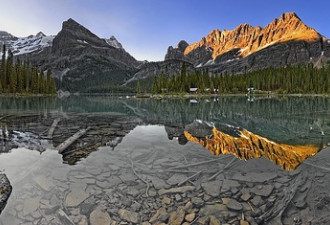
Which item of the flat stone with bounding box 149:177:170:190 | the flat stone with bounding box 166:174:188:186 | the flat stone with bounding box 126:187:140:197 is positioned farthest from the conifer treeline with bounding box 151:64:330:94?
the flat stone with bounding box 126:187:140:197

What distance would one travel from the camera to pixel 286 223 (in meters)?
→ 7.19

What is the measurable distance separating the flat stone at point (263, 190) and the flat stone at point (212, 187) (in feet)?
4.35

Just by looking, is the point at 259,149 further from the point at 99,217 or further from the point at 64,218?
the point at 64,218

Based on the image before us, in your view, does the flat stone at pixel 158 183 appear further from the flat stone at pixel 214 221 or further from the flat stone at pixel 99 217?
the flat stone at pixel 214 221

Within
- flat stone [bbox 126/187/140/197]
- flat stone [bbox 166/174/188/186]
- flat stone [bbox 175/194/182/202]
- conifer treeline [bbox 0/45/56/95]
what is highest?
conifer treeline [bbox 0/45/56/95]

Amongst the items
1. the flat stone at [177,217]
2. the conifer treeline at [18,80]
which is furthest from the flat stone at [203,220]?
the conifer treeline at [18,80]

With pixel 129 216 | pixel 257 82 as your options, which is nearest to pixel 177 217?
pixel 129 216

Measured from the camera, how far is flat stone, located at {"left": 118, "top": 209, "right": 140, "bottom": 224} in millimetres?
7461

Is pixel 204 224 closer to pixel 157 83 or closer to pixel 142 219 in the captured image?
pixel 142 219

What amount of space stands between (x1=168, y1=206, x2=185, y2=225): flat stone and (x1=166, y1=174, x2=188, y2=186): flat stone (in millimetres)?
2057

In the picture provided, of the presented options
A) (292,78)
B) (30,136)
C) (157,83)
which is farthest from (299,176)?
(292,78)

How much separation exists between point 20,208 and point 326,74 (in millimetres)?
166690

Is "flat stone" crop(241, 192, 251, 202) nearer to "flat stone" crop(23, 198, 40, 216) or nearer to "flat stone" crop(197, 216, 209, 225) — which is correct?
"flat stone" crop(197, 216, 209, 225)

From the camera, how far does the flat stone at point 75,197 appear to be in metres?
8.36
